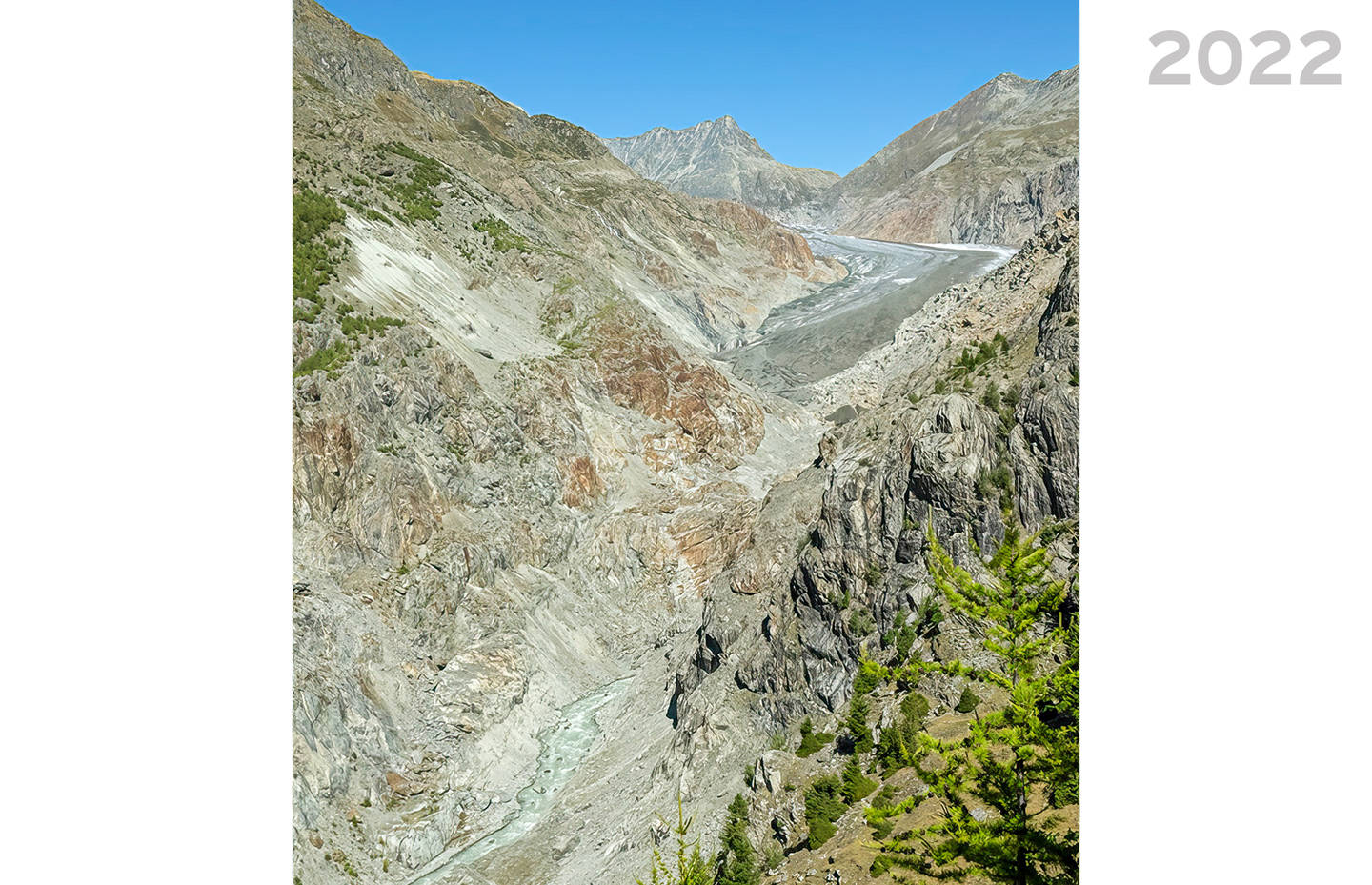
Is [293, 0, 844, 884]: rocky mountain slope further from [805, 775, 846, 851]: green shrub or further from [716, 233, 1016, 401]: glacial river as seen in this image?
[805, 775, 846, 851]: green shrub

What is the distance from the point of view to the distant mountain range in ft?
430

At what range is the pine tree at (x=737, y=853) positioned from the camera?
22.4m

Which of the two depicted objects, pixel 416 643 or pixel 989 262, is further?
pixel 989 262

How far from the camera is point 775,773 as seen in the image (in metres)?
26.8

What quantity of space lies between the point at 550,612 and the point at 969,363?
78.0ft

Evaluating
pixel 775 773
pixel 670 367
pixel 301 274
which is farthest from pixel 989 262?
pixel 775 773

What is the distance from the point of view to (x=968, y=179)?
143 meters

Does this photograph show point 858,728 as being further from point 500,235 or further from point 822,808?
point 500,235

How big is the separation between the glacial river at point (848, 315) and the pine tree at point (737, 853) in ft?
163

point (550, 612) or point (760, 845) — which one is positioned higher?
point (550, 612)

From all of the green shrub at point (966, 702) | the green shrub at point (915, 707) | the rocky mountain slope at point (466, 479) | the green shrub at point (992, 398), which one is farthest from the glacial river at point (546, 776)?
the green shrub at point (992, 398)

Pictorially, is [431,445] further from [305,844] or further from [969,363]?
[969,363]

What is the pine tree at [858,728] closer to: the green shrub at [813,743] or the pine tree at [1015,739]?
the green shrub at [813,743]
